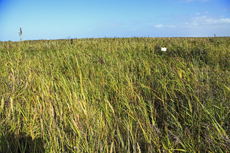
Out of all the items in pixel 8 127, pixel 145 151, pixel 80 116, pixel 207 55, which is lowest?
pixel 145 151

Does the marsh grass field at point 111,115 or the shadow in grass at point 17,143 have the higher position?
the marsh grass field at point 111,115

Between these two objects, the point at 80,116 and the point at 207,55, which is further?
the point at 207,55

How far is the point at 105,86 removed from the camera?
2.48 meters

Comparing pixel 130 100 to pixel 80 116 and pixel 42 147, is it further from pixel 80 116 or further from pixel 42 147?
pixel 42 147

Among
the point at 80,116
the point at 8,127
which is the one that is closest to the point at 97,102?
the point at 80,116

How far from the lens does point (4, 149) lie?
135 centimetres

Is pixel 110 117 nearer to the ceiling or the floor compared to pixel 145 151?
nearer to the ceiling

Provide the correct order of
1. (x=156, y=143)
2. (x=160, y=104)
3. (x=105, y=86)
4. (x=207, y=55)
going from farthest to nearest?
(x=207, y=55), (x=105, y=86), (x=160, y=104), (x=156, y=143)

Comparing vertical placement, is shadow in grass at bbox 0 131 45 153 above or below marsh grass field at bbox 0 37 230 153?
below

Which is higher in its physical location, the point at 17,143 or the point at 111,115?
the point at 111,115

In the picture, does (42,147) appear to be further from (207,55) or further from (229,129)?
(207,55)

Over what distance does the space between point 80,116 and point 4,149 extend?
632 mm

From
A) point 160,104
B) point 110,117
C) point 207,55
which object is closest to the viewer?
point 110,117

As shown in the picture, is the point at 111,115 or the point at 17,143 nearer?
the point at 17,143
